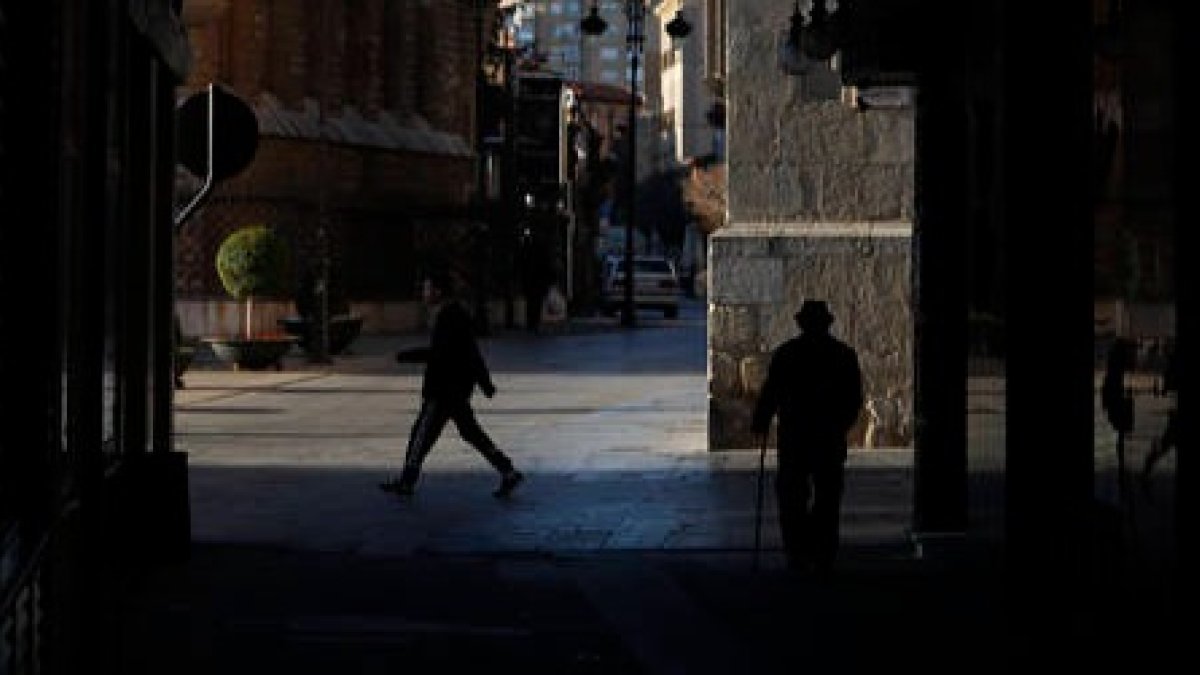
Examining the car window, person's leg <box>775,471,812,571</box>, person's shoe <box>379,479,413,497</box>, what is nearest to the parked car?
the car window

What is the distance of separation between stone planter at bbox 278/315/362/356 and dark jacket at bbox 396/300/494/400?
58.5 feet

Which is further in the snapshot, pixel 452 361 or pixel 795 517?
pixel 452 361

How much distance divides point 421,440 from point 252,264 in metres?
18.1

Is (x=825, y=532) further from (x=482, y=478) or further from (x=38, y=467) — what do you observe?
(x=38, y=467)

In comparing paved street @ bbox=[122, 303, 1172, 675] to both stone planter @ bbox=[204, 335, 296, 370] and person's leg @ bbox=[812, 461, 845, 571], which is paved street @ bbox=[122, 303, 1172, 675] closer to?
person's leg @ bbox=[812, 461, 845, 571]

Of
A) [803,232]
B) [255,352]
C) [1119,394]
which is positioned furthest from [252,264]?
[1119,394]

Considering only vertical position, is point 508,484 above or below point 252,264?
below

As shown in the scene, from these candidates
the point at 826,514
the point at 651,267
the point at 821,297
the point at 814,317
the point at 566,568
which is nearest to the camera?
the point at 826,514

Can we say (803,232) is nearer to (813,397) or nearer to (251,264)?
(813,397)

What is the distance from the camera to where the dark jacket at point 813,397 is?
10727 mm

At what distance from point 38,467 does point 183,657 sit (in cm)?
383

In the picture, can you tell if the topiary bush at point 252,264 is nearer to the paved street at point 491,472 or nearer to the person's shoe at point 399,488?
the paved street at point 491,472

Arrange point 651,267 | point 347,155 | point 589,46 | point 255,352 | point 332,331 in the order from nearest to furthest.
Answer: point 255,352 → point 332,331 → point 347,155 → point 651,267 → point 589,46

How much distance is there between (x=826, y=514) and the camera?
417 inches
